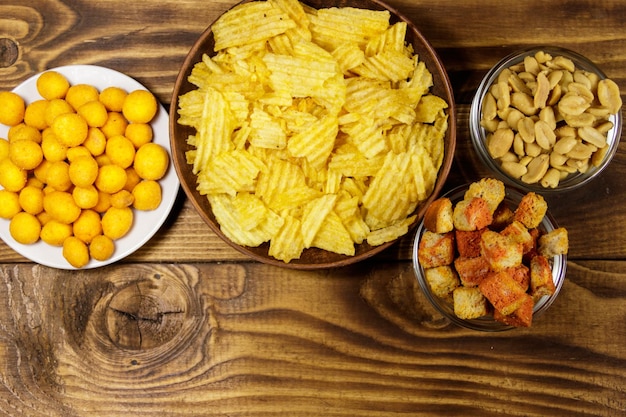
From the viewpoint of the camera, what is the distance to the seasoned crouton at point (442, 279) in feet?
3.59

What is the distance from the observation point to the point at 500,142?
1.14 m

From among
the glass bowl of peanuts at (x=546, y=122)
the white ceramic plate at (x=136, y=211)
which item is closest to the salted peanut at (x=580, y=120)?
the glass bowl of peanuts at (x=546, y=122)

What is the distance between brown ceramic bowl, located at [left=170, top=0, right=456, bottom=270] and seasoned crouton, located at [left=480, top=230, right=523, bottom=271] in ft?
0.53

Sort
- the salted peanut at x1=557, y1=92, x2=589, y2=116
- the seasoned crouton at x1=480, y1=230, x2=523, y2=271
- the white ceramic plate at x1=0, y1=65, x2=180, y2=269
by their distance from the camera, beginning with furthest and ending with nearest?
1. the white ceramic plate at x1=0, y1=65, x2=180, y2=269
2. the salted peanut at x1=557, y1=92, x2=589, y2=116
3. the seasoned crouton at x1=480, y1=230, x2=523, y2=271

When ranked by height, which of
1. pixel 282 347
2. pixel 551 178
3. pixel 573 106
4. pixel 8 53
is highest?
pixel 8 53

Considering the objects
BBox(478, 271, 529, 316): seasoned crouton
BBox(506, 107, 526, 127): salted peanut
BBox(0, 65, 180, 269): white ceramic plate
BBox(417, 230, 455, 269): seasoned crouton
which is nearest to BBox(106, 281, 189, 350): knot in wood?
BBox(0, 65, 180, 269): white ceramic plate

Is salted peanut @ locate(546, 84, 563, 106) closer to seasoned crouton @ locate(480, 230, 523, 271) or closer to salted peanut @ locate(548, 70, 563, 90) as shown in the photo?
salted peanut @ locate(548, 70, 563, 90)

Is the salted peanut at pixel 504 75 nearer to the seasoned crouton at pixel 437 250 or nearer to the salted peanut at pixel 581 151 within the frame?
the salted peanut at pixel 581 151

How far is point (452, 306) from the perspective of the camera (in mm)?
1163

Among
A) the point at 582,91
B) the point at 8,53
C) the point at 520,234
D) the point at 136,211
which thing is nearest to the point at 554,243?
the point at 520,234

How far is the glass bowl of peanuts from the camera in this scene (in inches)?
44.1

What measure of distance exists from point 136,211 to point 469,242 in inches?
24.9

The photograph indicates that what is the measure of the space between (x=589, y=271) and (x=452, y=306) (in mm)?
339

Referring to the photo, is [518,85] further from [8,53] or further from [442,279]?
[8,53]
